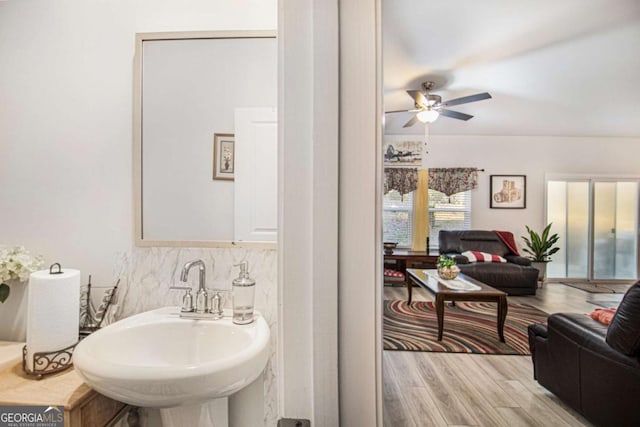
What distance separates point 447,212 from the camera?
5.18 meters

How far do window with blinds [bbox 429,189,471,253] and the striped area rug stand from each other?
1694 millimetres

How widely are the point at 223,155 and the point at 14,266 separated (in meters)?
0.86

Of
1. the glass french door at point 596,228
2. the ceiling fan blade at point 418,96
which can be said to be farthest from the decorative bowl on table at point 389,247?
the glass french door at point 596,228

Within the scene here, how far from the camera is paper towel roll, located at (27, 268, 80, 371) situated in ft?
3.04

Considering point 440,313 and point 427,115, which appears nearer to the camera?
→ point 440,313

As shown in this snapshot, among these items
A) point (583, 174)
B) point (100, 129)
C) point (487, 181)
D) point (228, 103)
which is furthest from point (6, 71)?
point (583, 174)

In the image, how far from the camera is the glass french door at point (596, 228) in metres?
4.83

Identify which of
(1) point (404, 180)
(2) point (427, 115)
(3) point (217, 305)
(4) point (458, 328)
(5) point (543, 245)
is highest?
(2) point (427, 115)

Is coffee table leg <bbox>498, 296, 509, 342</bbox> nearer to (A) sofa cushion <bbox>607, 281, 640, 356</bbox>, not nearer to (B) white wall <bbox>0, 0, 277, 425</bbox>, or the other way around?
(A) sofa cushion <bbox>607, 281, 640, 356</bbox>

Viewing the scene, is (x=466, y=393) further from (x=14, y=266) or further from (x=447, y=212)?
(x=447, y=212)

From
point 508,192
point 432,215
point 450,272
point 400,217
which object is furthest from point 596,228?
point 450,272

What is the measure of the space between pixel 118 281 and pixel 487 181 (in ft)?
17.9

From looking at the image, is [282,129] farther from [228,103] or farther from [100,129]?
[100,129]

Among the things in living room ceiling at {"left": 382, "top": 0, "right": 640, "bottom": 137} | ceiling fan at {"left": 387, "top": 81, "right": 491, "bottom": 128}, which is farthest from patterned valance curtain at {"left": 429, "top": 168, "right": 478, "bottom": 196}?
ceiling fan at {"left": 387, "top": 81, "right": 491, "bottom": 128}
